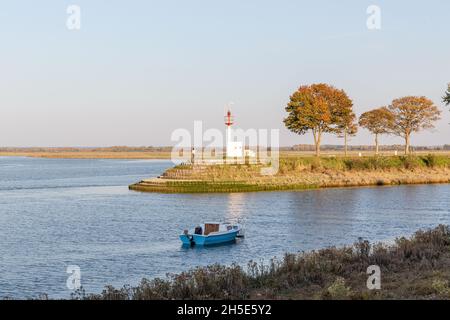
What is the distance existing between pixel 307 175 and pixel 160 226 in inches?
1777

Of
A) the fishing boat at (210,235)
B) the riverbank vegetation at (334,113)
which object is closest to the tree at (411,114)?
the riverbank vegetation at (334,113)

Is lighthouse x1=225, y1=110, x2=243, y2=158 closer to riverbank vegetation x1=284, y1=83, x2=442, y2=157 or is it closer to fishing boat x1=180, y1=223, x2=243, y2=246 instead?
riverbank vegetation x1=284, y1=83, x2=442, y2=157

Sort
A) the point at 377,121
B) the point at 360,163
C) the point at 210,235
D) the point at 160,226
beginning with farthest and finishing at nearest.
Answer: the point at 377,121 → the point at 360,163 → the point at 160,226 → the point at 210,235

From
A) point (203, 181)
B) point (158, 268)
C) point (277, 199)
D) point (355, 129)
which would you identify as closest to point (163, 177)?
point (203, 181)

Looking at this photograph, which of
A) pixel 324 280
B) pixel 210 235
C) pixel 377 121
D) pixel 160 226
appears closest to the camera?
pixel 324 280

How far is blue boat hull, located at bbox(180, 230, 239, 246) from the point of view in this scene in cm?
3909

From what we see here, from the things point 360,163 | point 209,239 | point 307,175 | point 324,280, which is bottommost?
point 209,239

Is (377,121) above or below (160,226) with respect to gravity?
above

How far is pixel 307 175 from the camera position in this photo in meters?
90.0

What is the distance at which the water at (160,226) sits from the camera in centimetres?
3141

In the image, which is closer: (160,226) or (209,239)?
(209,239)

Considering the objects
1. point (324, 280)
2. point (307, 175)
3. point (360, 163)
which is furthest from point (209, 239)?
point (360, 163)

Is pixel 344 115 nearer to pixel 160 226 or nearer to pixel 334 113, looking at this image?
pixel 334 113
